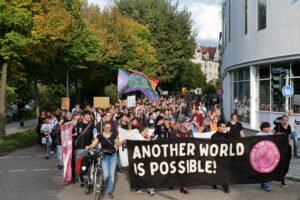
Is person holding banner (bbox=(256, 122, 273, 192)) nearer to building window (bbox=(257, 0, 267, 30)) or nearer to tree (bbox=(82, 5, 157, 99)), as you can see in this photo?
building window (bbox=(257, 0, 267, 30))

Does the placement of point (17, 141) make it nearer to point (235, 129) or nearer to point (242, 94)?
point (235, 129)

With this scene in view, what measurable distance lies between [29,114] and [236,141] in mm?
34213

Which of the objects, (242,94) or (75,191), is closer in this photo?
(75,191)

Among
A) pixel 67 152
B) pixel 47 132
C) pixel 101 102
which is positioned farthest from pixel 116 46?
pixel 67 152

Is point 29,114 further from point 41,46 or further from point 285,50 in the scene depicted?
point 285,50

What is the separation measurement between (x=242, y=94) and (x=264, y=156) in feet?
56.6

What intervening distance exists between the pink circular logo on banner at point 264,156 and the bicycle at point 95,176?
10.8ft

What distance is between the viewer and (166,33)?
49781mm

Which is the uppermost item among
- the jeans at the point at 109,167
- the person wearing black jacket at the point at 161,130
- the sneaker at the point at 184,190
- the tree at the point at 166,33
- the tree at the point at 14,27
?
the tree at the point at 166,33

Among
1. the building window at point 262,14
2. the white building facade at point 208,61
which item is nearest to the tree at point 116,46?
the building window at point 262,14

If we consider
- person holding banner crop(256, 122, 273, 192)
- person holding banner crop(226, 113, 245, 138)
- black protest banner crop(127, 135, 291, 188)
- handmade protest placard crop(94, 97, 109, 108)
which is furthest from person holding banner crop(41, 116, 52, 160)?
person holding banner crop(256, 122, 273, 192)

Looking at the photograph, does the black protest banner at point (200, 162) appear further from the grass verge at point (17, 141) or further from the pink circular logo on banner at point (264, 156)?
the grass verge at point (17, 141)

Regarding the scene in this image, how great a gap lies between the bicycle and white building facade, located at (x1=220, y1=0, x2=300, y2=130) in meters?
8.42

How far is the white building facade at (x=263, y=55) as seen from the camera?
18219mm
